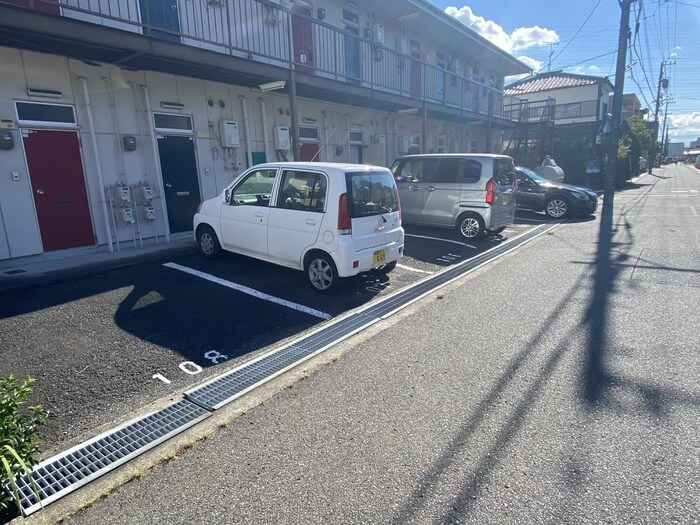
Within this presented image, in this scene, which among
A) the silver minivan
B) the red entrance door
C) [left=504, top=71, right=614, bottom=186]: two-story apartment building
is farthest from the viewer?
[left=504, top=71, right=614, bottom=186]: two-story apartment building

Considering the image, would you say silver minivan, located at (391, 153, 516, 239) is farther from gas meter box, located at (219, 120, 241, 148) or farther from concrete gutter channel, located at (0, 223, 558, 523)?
concrete gutter channel, located at (0, 223, 558, 523)

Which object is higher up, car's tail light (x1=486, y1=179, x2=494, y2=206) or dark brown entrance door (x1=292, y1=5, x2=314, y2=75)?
dark brown entrance door (x1=292, y1=5, x2=314, y2=75)

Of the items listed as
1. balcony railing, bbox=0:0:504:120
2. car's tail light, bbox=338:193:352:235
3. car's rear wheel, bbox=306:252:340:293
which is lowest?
car's rear wheel, bbox=306:252:340:293

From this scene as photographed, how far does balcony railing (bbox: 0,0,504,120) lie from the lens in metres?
7.00

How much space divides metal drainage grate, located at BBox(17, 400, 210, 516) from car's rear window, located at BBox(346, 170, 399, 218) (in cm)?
311

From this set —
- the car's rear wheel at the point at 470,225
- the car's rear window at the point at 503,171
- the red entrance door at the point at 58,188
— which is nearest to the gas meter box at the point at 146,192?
the red entrance door at the point at 58,188

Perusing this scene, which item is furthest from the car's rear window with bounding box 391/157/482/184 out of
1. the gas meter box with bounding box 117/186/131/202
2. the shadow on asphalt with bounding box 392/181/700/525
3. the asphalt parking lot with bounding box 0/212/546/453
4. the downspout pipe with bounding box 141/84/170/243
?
the gas meter box with bounding box 117/186/131/202

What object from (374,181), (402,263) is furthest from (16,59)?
(402,263)

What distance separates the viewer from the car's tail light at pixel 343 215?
5.13 metres

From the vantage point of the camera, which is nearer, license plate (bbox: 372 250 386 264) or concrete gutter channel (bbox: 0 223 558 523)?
concrete gutter channel (bbox: 0 223 558 523)

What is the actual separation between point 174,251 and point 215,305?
3.04 metres

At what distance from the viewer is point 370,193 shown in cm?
553

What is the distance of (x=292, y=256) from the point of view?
5660mm

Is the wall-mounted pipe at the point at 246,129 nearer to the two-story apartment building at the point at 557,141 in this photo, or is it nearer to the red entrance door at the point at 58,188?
the red entrance door at the point at 58,188
